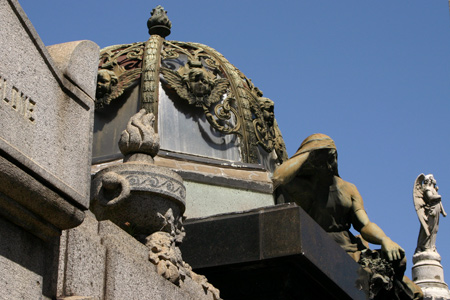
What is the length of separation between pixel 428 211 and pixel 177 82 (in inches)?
557

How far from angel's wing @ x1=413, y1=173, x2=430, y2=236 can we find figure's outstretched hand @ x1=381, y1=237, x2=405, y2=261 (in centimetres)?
1387

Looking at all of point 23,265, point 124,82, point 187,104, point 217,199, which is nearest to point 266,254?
point 217,199

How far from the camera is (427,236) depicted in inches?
1080

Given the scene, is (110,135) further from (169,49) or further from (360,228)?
(360,228)

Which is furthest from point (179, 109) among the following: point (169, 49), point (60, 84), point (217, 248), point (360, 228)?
point (60, 84)

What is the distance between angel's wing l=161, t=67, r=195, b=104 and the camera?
14.7 metres

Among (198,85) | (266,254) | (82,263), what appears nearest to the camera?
(82,263)

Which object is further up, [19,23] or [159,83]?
[159,83]

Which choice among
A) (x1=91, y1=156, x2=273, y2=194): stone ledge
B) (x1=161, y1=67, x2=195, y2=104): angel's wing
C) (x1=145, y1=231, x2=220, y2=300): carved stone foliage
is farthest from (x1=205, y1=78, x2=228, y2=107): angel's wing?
(x1=145, y1=231, x2=220, y2=300): carved stone foliage

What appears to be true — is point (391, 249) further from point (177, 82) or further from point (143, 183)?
point (143, 183)

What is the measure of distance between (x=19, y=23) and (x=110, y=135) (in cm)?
763

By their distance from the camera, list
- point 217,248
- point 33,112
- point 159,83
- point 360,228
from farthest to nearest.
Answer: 1. point 159,83
2. point 360,228
3. point 217,248
4. point 33,112

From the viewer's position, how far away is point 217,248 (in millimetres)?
11109

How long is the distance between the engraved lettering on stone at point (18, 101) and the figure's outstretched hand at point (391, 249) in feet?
25.5
